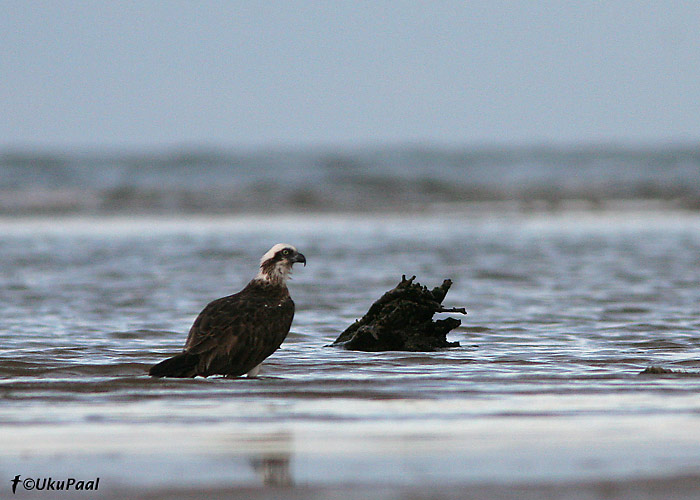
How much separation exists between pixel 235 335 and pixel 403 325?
197 cm

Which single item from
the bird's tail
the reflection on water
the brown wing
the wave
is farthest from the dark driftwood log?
the wave

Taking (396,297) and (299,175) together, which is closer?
(396,297)

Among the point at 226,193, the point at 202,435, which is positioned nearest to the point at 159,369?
the point at 202,435

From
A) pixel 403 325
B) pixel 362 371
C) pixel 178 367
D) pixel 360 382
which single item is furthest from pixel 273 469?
pixel 403 325

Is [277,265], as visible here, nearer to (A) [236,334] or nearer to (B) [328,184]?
(A) [236,334]

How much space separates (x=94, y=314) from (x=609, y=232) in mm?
14460

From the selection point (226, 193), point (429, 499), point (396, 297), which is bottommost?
point (429, 499)

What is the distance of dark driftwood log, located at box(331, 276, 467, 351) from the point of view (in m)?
10.1

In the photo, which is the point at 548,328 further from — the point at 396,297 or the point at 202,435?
the point at 202,435

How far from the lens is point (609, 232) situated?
981 inches

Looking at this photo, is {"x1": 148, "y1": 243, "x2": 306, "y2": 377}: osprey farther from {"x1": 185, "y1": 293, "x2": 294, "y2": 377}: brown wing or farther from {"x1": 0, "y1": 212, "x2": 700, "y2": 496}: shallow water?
{"x1": 0, "y1": 212, "x2": 700, "y2": 496}: shallow water

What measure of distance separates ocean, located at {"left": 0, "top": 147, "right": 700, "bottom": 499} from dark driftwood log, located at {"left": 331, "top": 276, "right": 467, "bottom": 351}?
207 millimetres

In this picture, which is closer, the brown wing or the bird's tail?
the bird's tail

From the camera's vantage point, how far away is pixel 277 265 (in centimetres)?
959
